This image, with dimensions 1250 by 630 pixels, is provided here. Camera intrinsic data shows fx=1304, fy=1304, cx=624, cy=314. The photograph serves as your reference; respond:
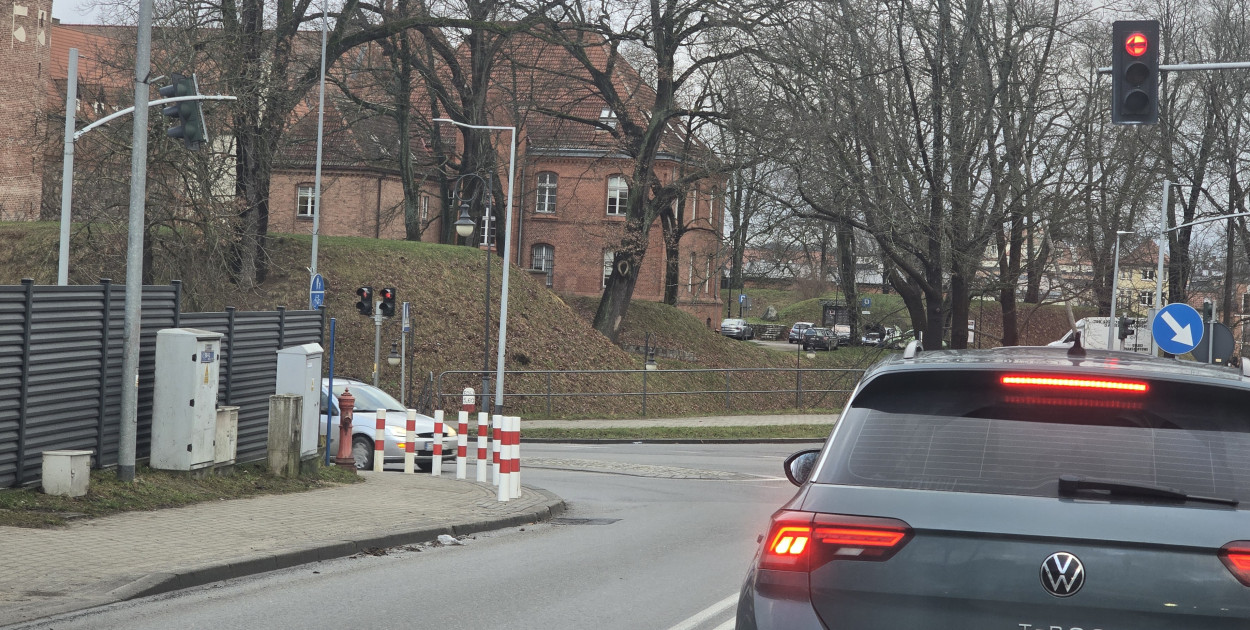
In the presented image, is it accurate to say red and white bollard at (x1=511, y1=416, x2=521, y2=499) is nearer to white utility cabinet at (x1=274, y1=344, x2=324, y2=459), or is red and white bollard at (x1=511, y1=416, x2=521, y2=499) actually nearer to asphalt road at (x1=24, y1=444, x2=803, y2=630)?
asphalt road at (x1=24, y1=444, x2=803, y2=630)

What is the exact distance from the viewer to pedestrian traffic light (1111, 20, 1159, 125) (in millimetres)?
15562

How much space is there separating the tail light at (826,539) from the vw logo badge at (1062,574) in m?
0.36

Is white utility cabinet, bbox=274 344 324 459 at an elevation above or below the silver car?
above

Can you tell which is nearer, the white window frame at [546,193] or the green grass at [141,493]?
the green grass at [141,493]

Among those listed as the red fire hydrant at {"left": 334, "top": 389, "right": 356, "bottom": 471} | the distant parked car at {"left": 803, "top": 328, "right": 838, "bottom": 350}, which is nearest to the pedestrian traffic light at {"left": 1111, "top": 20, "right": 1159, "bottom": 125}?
the red fire hydrant at {"left": 334, "top": 389, "right": 356, "bottom": 471}

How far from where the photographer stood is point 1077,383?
3.80 metres

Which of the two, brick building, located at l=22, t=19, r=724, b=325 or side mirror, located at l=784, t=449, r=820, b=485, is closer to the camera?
side mirror, located at l=784, t=449, r=820, b=485

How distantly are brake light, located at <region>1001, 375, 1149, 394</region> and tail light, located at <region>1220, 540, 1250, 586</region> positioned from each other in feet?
1.88

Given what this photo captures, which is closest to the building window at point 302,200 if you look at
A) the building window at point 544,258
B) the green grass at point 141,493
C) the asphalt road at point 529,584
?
the building window at point 544,258

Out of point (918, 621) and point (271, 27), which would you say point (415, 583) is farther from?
point (271, 27)

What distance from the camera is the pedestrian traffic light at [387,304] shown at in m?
30.4

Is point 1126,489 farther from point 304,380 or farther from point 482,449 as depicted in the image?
point 482,449

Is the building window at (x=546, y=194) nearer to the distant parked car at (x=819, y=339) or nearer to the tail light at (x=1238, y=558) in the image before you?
the distant parked car at (x=819, y=339)

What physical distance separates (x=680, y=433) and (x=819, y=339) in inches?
1608
